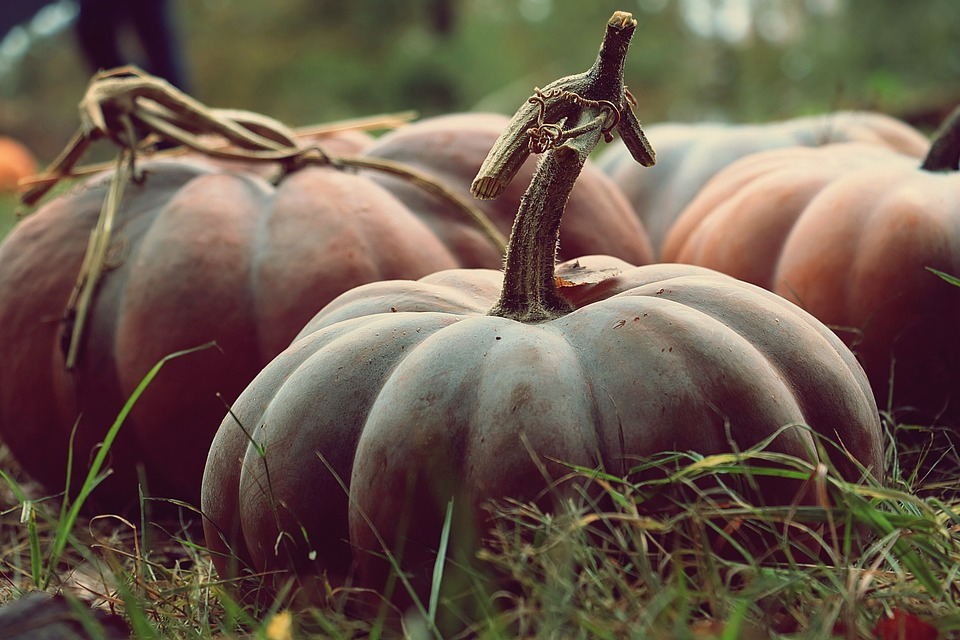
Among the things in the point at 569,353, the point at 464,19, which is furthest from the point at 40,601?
the point at 464,19

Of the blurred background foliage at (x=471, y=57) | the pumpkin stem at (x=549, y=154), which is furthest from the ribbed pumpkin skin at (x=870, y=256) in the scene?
the blurred background foliage at (x=471, y=57)

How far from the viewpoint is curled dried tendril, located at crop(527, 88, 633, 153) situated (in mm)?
1524

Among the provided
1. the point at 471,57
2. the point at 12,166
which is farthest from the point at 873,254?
the point at 471,57

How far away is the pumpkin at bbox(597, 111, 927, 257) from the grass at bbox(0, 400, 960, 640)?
6.89 ft

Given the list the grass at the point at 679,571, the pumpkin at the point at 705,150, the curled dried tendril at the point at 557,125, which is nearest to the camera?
the grass at the point at 679,571

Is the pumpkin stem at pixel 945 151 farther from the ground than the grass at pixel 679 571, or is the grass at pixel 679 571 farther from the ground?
the pumpkin stem at pixel 945 151

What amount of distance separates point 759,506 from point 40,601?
2.95ft

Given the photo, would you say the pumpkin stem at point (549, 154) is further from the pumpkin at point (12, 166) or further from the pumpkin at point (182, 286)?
the pumpkin at point (12, 166)

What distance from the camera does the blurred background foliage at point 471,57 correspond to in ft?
32.2

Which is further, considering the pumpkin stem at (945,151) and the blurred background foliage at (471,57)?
the blurred background foliage at (471,57)

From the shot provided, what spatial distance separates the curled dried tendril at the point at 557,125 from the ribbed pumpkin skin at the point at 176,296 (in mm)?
696

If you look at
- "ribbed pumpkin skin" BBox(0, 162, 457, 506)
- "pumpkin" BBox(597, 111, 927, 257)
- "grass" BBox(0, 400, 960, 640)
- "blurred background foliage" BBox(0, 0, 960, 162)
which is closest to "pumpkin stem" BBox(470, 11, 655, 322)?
"grass" BBox(0, 400, 960, 640)

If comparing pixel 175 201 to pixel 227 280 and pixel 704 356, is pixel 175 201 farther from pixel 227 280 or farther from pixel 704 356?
pixel 704 356

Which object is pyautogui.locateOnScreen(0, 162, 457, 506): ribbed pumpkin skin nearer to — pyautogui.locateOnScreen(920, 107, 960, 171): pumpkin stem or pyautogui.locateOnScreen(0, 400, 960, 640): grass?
pyautogui.locateOnScreen(0, 400, 960, 640): grass
